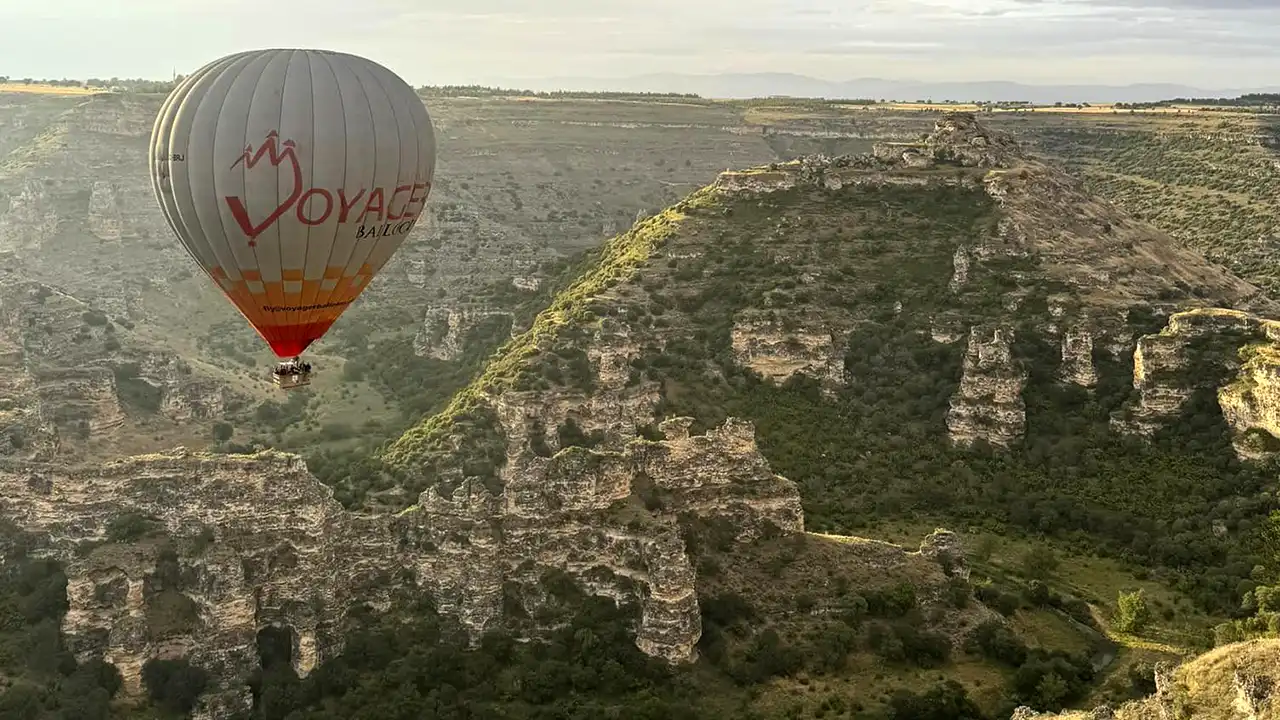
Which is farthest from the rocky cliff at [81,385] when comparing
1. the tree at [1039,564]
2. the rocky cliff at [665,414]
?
the tree at [1039,564]

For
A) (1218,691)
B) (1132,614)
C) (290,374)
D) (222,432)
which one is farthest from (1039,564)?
(222,432)

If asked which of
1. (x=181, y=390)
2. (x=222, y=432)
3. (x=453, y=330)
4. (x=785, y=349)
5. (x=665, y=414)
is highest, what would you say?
(x=785, y=349)

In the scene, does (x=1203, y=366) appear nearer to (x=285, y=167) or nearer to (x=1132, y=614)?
(x=1132, y=614)

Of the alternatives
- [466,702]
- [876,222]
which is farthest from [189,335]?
[466,702]

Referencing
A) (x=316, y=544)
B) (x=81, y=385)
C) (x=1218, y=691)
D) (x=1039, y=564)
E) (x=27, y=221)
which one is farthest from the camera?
(x=27, y=221)

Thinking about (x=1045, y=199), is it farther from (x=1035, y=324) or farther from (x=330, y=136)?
(x=330, y=136)

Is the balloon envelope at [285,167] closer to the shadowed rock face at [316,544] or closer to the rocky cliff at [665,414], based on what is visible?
the shadowed rock face at [316,544]
